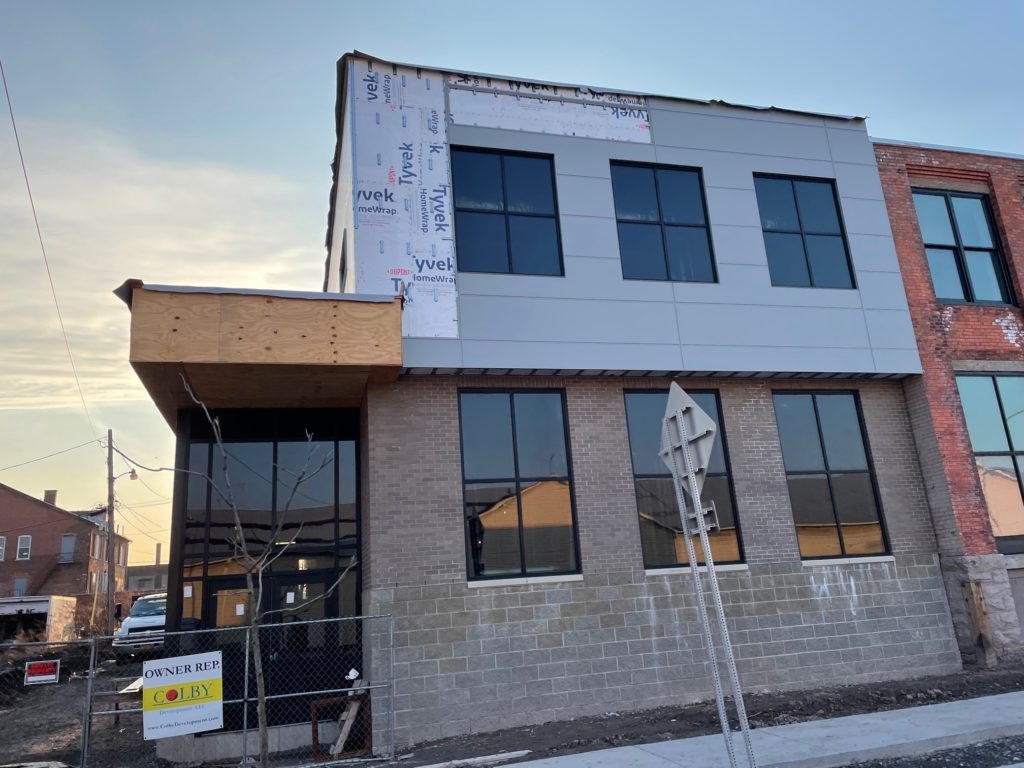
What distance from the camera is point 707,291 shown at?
1309 centimetres

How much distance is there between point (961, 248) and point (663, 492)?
8425 millimetres

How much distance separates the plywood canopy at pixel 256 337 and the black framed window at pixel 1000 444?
10785mm

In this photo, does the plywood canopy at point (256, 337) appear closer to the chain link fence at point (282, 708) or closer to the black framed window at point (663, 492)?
the chain link fence at point (282, 708)

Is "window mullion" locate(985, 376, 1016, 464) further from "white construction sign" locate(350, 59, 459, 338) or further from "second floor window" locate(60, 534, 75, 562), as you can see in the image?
"second floor window" locate(60, 534, 75, 562)

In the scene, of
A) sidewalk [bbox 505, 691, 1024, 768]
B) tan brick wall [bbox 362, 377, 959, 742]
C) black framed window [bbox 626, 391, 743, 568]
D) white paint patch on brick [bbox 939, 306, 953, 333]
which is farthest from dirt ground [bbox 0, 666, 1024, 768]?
white paint patch on brick [bbox 939, 306, 953, 333]

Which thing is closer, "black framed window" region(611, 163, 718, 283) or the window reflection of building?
the window reflection of building

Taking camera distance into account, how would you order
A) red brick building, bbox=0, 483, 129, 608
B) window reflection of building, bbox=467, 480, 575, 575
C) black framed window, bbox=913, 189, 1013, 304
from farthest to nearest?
red brick building, bbox=0, 483, 129, 608 → black framed window, bbox=913, 189, 1013, 304 → window reflection of building, bbox=467, 480, 575, 575

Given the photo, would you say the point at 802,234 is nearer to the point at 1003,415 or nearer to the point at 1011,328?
the point at 1011,328

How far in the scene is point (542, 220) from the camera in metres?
12.9

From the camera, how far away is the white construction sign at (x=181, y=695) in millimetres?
8648

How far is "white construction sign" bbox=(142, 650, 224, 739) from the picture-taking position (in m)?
8.65

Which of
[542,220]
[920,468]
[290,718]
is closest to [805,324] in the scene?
[920,468]

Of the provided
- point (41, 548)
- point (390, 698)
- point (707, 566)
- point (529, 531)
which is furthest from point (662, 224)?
point (41, 548)

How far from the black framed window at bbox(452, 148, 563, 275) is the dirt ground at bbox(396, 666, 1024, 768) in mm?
6919
